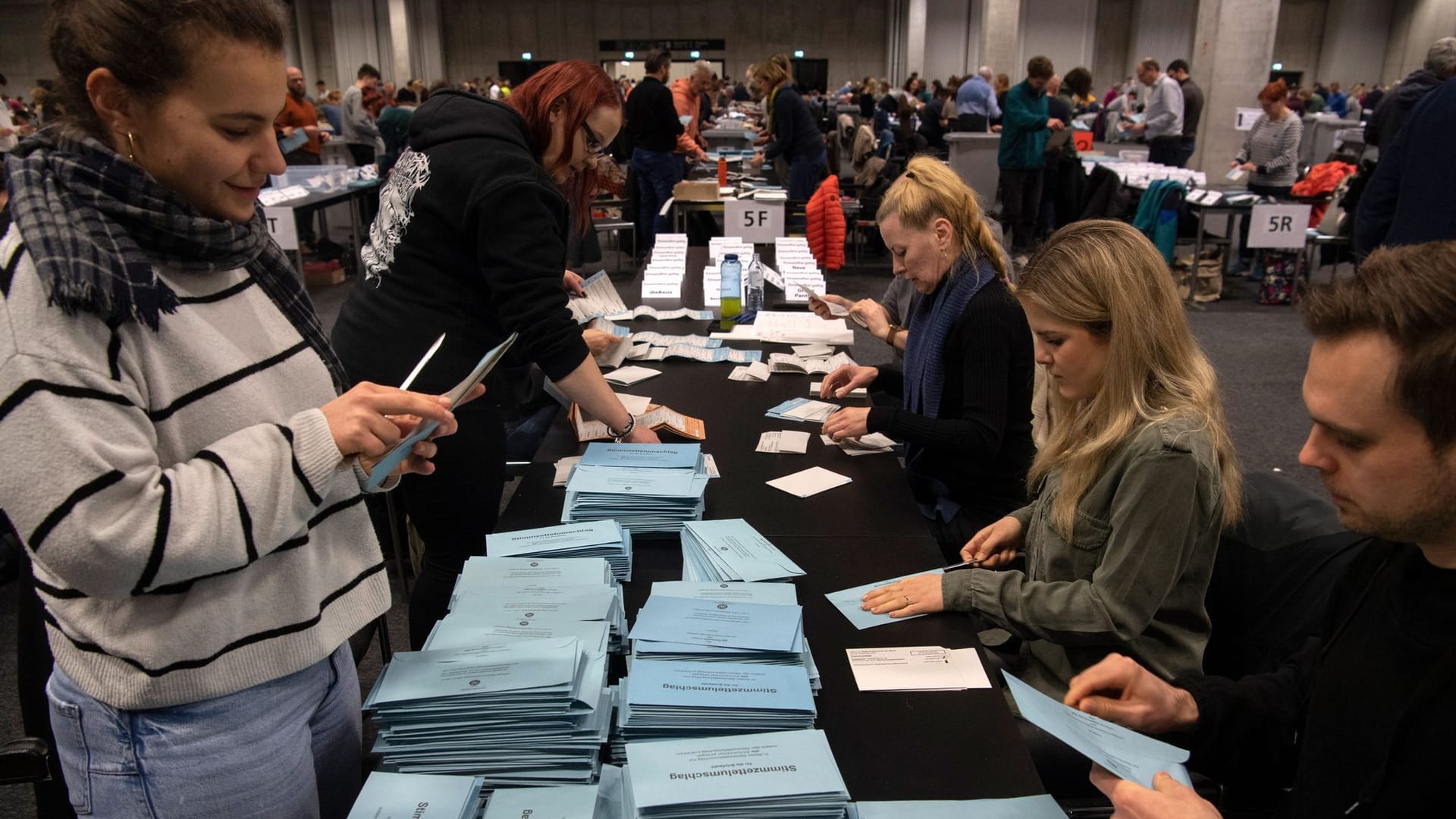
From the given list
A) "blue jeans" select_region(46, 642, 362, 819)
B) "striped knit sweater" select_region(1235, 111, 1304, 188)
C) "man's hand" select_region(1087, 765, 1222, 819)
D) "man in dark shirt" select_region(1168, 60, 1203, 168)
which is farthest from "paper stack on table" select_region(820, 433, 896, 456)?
"man in dark shirt" select_region(1168, 60, 1203, 168)

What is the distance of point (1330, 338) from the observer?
102 centimetres

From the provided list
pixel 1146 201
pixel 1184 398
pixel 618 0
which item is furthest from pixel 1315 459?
pixel 618 0

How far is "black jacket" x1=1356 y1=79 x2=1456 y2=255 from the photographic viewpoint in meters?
3.85

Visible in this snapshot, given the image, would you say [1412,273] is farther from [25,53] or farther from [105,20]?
[25,53]

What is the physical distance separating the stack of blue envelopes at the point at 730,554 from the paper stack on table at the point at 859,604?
0.30ft

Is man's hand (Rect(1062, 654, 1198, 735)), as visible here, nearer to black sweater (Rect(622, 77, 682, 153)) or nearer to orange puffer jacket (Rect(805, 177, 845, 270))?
orange puffer jacket (Rect(805, 177, 845, 270))

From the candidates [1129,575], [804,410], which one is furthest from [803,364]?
[1129,575]

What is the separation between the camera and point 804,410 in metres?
2.52

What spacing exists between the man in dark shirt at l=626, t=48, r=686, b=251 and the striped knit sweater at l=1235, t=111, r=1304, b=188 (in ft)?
15.2

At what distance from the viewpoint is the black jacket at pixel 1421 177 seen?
3.85m

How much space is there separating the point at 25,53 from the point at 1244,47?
2494 cm

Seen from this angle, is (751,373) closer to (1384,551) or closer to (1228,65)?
(1384,551)

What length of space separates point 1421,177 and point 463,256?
410 centimetres

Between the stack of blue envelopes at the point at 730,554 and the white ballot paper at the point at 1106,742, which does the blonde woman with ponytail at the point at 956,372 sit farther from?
the white ballot paper at the point at 1106,742
